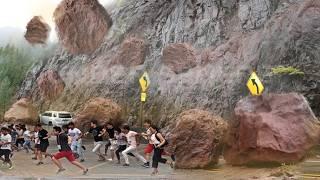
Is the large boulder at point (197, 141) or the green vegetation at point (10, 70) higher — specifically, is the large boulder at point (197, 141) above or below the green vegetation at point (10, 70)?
below

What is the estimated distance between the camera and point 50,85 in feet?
126

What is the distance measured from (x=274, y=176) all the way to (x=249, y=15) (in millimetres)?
17699

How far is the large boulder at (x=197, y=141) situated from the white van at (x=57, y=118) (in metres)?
18.9

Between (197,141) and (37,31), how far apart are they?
37713mm

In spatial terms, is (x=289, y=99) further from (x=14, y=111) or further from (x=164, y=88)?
(x=14, y=111)

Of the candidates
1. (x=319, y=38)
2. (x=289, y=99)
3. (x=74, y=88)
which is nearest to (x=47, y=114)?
(x=74, y=88)

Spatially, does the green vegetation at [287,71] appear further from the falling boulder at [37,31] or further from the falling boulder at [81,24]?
the falling boulder at [37,31]

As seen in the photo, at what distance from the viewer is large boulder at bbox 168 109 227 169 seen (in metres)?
15.7

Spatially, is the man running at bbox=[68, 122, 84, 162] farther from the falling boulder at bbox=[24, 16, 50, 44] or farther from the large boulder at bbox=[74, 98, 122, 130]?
the falling boulder at bbox=[24, 16, 50, 44]

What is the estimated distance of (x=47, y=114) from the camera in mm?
36312

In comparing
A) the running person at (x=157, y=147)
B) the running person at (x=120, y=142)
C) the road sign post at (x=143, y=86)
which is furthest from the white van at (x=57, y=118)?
the running person at (x=157, y=147)

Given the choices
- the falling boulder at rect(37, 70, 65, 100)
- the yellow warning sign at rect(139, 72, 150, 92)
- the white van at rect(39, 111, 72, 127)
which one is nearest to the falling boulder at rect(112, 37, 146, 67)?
the yellow warning sign at rect(139, 72, 150, 92)

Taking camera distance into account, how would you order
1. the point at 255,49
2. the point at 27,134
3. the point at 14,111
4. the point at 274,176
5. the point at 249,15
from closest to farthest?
1. the point at 274,176
2. the point at 27,134
3. the point at 255,49
4. the point at 249,15
5. the point at 14,111

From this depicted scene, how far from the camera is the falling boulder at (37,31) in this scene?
48.9m
